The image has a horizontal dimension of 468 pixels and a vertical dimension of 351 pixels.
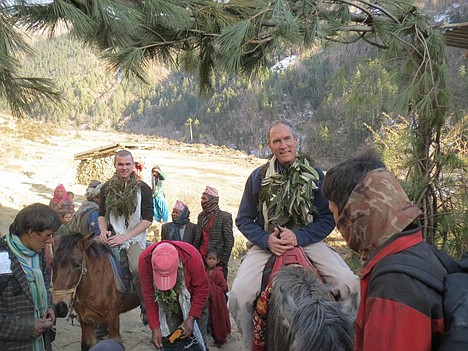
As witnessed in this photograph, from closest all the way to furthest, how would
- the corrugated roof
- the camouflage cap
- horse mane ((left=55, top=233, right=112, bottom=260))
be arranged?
1. the camouflage cap
2. horse mane ((left=55, top=233, right=112, bottom=260))
3. the corrugated roof

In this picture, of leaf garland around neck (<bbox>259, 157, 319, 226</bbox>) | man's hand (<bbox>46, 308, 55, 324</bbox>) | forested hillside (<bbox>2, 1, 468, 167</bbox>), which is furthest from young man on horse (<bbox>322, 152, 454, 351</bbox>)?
forested hillside (<bbox>2, 1, 468, 167</bbox>)

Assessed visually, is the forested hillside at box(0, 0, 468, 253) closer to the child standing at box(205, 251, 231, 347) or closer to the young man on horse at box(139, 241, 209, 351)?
the young man on horse at box(139, 241, 209, 351)

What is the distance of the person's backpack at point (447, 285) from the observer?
3.47 ft

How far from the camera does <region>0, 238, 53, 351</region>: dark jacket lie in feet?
8.48

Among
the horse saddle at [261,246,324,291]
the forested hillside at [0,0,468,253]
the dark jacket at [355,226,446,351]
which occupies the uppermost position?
the forested hillside at [0,0,468,253]

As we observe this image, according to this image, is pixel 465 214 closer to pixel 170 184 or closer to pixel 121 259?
pixel 121 259

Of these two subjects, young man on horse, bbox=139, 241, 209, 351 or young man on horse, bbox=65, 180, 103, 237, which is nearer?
young man on horse, bbox=139, 241, 209, 351

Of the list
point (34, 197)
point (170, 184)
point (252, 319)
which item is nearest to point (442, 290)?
point (252, 319)

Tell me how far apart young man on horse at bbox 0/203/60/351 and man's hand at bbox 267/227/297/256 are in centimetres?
146

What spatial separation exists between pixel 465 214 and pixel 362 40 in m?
2.06

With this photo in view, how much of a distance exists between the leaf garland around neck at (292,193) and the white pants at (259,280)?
0.83 feet

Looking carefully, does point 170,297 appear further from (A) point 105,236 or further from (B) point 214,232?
(B) point 214,232

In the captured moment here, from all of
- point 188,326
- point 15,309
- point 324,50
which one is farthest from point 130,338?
point 324,50

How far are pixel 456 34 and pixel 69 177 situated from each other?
2062cm
